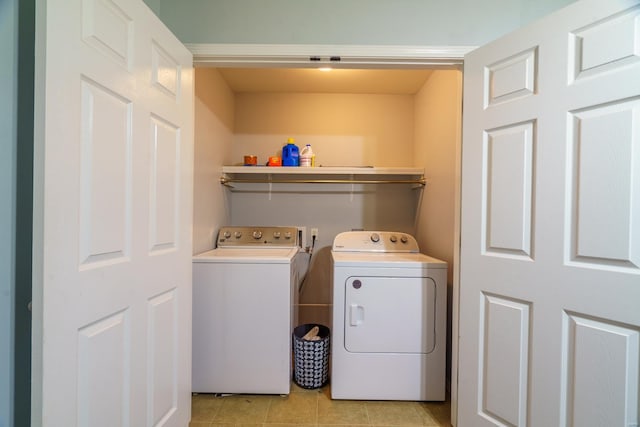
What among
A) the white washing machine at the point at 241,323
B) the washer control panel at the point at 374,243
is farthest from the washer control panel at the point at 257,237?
the white washing machine at the point at 241,323

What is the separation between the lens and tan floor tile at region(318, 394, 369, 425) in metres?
1.63

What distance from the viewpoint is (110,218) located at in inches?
36.8

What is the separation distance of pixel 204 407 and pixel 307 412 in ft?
2.06

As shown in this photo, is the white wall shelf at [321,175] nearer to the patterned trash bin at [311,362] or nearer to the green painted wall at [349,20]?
the green painted wall at [349,20]

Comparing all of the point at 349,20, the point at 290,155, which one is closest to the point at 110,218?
the point at 349,20

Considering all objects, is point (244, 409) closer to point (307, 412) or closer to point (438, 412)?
point (307, 412)

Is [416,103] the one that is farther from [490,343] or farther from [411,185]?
[490,343]

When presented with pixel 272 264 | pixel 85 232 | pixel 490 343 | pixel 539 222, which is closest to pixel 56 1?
pixel 85 232

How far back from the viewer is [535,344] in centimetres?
116

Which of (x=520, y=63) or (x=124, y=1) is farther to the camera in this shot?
(x=520, y=63)

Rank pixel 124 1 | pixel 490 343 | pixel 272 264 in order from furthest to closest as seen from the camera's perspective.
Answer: pixel 272 264 < pixel 490 343 < pixel 124 1

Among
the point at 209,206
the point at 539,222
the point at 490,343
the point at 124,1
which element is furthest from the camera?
the point at 209,206

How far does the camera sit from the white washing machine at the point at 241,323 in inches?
Result: 70.2

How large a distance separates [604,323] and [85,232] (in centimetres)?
175
